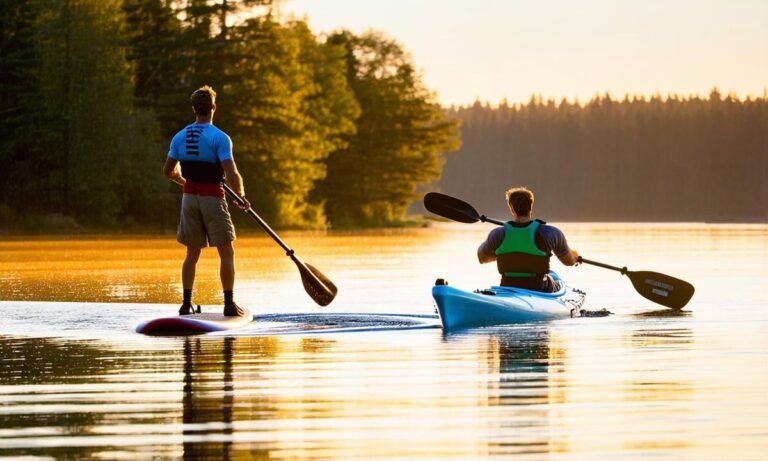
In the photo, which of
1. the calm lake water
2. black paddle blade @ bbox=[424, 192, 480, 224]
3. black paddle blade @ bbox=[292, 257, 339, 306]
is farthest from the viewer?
black paddle blade @ bbox=[424, 192, 480, 224]

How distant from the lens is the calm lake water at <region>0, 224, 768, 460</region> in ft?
24.9

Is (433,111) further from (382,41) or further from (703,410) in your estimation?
(703,410)

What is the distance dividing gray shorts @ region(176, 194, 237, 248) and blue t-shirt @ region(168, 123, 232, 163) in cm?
38

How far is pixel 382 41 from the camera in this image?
9619 centimetres

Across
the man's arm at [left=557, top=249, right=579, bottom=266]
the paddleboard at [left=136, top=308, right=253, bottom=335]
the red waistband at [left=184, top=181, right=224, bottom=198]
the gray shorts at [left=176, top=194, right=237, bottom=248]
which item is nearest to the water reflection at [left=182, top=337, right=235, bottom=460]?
the paddleboard at [left=136, top=308, right=253, bottom=335]

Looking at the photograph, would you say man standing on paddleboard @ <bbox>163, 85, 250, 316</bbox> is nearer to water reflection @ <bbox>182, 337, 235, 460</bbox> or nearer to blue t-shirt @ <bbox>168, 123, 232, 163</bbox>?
blue t-shirt @ <bbox>168, 123, 232, 163</bbox>

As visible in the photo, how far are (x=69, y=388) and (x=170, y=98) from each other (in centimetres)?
5502

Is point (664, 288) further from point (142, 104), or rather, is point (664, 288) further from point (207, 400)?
point (142, 104)

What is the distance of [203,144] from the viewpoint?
14477 mm

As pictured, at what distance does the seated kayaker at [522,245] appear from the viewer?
15.4 meters

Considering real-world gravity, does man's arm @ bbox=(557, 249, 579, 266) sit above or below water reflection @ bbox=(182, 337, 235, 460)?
above

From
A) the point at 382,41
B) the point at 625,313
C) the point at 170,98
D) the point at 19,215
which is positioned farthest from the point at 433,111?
the point at 625,313

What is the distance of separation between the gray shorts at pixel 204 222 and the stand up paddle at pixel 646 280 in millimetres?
3940

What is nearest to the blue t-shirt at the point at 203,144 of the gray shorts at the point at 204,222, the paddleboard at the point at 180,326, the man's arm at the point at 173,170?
the man's arm at the point at 173,170
